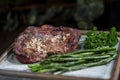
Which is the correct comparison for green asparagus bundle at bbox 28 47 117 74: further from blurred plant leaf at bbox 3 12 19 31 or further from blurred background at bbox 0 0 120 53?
blurred plant leaf at bbox 3 12 19 31

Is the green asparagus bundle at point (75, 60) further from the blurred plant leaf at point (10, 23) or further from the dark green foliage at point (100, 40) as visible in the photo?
the blurred plant leaf at point (10, 23)

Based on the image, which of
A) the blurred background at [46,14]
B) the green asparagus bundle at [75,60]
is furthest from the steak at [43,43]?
the blurred background at [46,14]

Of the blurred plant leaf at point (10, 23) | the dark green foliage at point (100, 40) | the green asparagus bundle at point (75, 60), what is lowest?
the green asparagus bundle at point (75, 60)

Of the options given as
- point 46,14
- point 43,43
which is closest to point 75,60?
point 43,43

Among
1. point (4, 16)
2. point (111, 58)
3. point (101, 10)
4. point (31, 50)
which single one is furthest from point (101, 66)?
point (4, 16)

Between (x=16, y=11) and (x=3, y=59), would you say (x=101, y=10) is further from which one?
(x=3, y=59)

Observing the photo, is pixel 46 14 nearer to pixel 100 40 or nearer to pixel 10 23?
pixel 10 23

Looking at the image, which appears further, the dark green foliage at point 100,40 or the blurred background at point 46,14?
the blurred background at point 46,14
